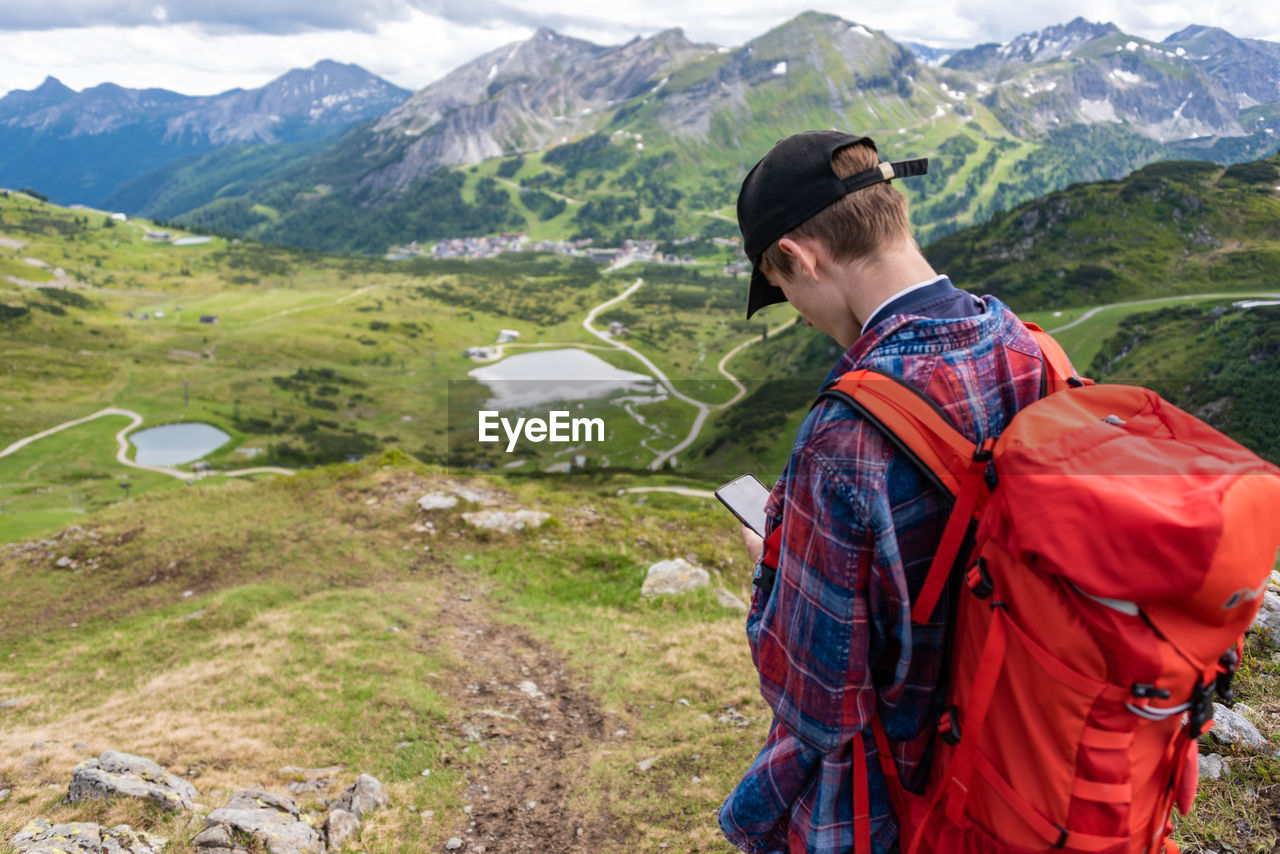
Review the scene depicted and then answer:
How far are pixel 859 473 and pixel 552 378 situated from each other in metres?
147

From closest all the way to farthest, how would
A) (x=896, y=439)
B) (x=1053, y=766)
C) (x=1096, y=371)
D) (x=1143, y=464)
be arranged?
(x=1143, y=464)
(x=1053, y=766)
(x=896, y=439)
(x=1096, y=371)

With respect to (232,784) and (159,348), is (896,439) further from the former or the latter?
(159,348)

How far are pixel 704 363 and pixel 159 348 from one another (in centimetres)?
11854

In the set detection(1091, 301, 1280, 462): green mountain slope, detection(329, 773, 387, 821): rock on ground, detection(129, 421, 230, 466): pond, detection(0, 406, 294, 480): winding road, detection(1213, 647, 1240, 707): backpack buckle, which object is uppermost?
detection(1213, 647, 1240, 707): backpack buckle

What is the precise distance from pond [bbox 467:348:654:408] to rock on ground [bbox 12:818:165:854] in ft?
396

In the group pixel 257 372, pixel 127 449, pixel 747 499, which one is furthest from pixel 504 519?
pixel 257 372

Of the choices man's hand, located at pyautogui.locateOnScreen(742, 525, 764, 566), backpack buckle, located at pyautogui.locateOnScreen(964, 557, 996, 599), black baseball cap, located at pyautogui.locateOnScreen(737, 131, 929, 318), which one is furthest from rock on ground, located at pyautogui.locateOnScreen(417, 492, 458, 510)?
backpack buckle, located at pyautogui.locateOnScreen(964, 557, 996, 599)

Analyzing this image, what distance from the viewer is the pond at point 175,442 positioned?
8806 cm

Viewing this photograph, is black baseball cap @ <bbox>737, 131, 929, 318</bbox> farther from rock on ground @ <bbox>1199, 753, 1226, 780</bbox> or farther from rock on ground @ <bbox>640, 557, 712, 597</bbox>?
rock on ground @ <bbox>640, 557, 712, 597</bbox>

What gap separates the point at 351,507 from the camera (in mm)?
21438

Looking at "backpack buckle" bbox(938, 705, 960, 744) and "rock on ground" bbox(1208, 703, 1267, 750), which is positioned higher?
"backpack buckle" bbox(938, 705, 960, 744)

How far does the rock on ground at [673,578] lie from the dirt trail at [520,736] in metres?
3.62

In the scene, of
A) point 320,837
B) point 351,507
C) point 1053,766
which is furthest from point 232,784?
point 351,507

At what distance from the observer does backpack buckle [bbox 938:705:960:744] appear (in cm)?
267
